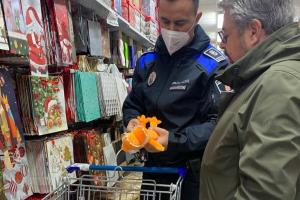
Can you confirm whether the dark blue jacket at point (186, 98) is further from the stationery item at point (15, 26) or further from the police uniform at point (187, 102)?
the stationery item at point (15, 26)

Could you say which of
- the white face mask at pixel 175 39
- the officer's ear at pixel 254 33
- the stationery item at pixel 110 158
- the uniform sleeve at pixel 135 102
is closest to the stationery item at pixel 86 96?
the stationery item at pixel 110 158

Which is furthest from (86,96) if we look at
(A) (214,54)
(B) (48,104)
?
(A) (214,54)

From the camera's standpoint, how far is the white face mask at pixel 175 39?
1.58m

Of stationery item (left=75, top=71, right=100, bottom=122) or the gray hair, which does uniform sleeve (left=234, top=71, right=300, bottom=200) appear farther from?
stationery item (left=75, top=71, right=100, bottom=122)

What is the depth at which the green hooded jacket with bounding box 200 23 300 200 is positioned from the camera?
0.82 metres

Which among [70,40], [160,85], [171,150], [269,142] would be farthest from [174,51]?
[269,142]

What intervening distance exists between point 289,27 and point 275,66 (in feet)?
0.58

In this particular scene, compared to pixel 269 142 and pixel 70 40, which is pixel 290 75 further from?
pixel 70 40

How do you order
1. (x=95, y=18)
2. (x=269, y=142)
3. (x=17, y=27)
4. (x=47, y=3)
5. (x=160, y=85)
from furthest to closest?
(x=95, y=18), (x=47, y=3), (x=160, y=85), (x=17, y=27), (x=269, y=142)

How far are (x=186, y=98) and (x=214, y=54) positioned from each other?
0.25m

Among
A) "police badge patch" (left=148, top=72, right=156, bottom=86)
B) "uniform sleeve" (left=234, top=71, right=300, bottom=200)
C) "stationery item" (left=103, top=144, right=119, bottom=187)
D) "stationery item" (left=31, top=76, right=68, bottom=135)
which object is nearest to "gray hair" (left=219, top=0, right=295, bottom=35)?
"uniform sleeve" (left=234, top=71, right=300, bottom=200)

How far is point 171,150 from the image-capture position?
141 centimetres

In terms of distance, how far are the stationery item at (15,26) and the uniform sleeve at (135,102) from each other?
0.57 m

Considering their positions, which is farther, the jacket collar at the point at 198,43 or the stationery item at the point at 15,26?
the jacket collar at the point at 198,43
